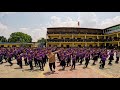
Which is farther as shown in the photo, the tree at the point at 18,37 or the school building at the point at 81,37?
the tree at the point at 18,37

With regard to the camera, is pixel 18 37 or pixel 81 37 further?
pixel 18 37

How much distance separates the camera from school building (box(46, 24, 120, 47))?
4314 centimetres

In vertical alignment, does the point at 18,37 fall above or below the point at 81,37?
above

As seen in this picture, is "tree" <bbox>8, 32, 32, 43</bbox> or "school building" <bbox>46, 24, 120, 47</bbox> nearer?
"school building" <bbox>46, 24, 120, 47</bbox>

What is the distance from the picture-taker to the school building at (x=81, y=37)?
43.1m

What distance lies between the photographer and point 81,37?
151 ft
